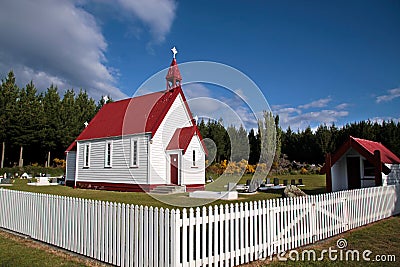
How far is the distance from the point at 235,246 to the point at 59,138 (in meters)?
51.7

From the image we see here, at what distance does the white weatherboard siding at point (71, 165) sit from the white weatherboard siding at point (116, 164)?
2244 mm

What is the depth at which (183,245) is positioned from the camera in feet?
17.1

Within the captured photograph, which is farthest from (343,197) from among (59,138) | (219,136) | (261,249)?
(59,138)

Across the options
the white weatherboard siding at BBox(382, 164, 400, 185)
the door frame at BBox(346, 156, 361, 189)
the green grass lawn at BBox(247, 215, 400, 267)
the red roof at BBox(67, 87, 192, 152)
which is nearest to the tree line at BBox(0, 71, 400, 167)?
the red roof at BBox(67, 87, 192, 152)

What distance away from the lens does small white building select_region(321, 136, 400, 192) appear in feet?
47.4

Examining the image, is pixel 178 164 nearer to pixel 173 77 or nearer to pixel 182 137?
pixel 182 137

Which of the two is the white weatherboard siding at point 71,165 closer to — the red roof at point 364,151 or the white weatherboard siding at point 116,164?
the white weatherboard siding at point 116,164

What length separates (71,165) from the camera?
29.4m

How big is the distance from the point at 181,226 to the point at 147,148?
1682 cm

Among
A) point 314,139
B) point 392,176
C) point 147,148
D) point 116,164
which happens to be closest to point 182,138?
point 147,148

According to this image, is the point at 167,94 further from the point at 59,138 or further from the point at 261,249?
the point at 59,138

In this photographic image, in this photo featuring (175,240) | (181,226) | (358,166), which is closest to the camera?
(175,240)

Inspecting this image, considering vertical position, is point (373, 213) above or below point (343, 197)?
below

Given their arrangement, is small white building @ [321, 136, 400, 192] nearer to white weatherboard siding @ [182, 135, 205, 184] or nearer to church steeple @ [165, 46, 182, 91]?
white weatherboard siding @ [182, 135, 205, 184]
